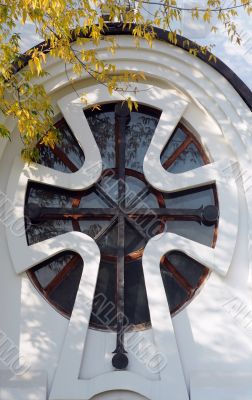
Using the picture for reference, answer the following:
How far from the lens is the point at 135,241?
6.09 meters

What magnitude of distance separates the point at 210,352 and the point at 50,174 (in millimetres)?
2043

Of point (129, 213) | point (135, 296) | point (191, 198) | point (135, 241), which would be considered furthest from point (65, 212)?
point (191, 198)

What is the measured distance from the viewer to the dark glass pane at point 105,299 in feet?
19.4

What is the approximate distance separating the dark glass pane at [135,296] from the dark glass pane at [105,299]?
0.12 metres

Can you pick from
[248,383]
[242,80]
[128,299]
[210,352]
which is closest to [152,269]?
[128,299]

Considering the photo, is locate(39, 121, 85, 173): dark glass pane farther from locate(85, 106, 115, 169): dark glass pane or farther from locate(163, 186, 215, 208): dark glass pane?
locate(163, 186, 215, 208): dark glass pane

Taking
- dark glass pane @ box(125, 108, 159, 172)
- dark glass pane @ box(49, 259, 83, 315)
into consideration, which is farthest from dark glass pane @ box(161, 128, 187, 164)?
dark glass pane @ box(49, 259, 83, 315)

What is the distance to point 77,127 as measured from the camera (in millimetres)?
6059

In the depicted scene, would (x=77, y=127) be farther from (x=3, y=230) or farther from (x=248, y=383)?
(x=248, y=383)

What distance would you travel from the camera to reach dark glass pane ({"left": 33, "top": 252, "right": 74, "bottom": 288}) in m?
6.04

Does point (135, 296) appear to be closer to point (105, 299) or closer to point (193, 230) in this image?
point (105, 299)

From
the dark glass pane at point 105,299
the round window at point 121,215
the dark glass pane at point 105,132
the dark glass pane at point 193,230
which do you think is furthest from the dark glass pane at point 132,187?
the dark glass pane at point 105,299

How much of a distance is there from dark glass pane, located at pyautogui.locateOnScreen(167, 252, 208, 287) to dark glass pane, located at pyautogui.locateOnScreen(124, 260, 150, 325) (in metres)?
0.30

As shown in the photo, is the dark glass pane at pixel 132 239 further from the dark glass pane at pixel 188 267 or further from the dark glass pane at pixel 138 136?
the dark glass pane at pixel 138 136
